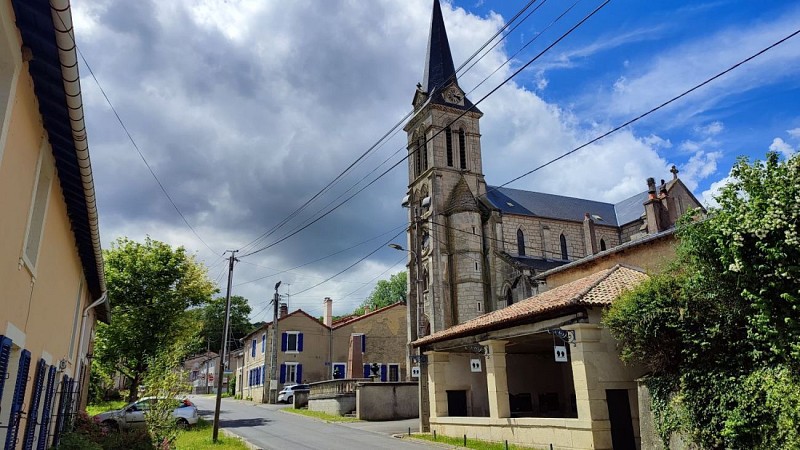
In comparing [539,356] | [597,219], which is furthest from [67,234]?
[597,219]

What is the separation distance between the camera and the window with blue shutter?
21.5 feet

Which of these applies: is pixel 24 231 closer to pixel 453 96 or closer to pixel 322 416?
pixel 322 416

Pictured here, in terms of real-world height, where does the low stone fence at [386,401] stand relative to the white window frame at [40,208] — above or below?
below

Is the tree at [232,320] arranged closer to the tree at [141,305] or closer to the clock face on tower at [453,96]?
the clock face on tower at [453,96]

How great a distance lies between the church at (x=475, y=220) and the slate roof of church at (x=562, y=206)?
0.38 feet

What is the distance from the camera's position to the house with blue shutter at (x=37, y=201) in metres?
4.67

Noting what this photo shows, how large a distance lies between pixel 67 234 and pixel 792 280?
42.1ft

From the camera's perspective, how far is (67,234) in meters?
9.74

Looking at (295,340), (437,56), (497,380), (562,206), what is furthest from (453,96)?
(497,380)

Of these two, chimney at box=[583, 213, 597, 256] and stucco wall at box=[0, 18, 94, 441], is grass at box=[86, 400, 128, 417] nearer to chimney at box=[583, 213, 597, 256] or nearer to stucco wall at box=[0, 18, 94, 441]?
stucco wall at box=[0, 18, 94, 441]

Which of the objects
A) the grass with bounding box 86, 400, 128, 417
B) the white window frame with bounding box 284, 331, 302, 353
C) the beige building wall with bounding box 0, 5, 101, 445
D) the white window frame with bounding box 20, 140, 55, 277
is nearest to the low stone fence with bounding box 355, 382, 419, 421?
the grass with bounding box 86, 400, 128, 417

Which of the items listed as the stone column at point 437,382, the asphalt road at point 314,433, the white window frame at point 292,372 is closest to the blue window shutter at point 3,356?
the asphalt road at point 314,433

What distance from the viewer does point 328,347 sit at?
A: 145 ft

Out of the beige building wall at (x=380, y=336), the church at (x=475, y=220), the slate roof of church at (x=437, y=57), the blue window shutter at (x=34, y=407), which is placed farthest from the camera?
the slate roof of church at (x=437, y=57)
